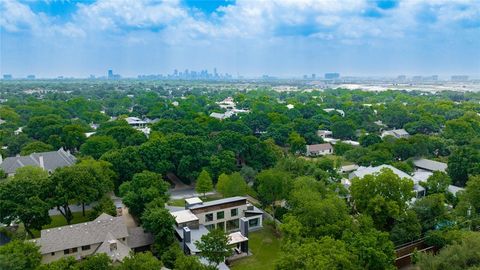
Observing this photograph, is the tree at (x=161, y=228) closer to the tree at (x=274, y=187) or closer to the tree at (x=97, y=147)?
the tree at (x=274, y=187)

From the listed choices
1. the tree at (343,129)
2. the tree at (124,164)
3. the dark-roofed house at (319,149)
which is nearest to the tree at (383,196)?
the tree at (124,164)

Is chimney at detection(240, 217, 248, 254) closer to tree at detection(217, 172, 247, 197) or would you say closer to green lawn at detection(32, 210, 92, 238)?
tree at detection(217, 172, 247, 197)

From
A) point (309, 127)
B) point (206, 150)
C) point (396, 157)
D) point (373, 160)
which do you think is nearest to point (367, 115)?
point (309, 127)

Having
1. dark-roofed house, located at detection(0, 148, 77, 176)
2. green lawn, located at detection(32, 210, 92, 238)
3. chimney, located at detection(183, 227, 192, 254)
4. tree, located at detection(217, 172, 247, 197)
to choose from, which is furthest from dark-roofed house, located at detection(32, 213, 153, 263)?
dark-roofed house, located at detection(0, 148, 77, 176)

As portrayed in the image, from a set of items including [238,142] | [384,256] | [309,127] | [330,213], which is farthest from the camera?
[309,127]

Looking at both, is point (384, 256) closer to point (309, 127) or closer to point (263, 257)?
point (263, 257)

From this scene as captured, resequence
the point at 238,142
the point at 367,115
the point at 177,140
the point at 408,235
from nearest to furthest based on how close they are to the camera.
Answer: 1. the point at 408,235
2. the point at 177,140
3. the point at 238,142
4. the point at 367,115
